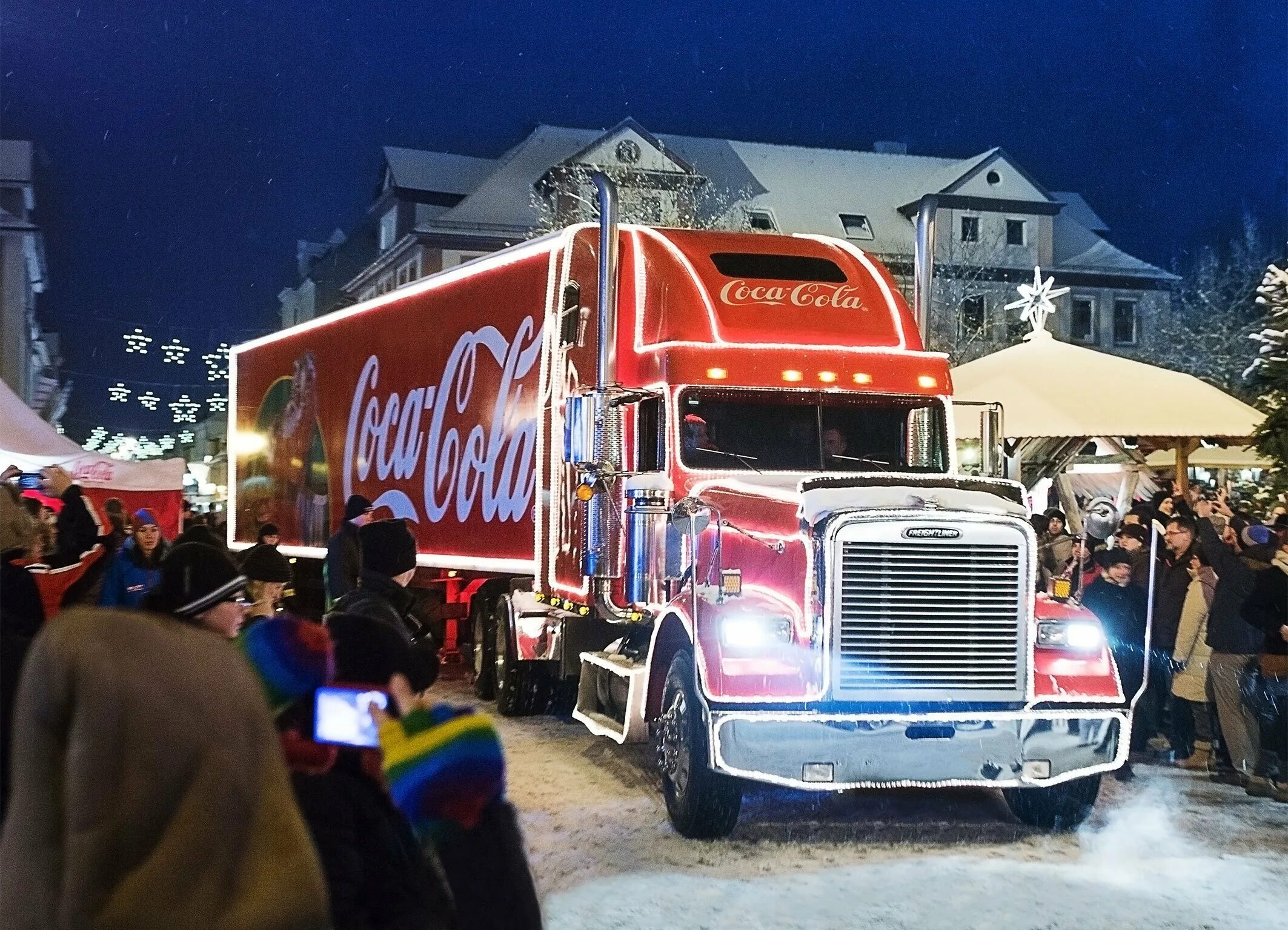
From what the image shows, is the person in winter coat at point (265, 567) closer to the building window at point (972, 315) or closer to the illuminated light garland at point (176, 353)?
the building window at point (972, 315)

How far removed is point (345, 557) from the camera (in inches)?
404

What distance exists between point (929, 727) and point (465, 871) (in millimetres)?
6128

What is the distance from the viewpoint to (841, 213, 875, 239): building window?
198ft

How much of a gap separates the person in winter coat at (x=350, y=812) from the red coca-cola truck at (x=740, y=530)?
5453mm

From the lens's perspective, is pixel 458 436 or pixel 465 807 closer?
pixel 465 807

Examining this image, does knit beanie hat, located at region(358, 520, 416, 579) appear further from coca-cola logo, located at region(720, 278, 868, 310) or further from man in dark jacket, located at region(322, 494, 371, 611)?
coca-cola logo, located at region(720, 278, 868, 310)

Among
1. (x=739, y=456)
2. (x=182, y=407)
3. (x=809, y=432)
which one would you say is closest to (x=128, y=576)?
(x=739, y=456)

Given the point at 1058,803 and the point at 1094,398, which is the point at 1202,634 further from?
the point at 1094,398

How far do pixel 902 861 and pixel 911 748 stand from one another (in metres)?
0.59

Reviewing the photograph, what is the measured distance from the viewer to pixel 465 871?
104 inches

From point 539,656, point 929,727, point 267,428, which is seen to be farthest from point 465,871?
point 267,428

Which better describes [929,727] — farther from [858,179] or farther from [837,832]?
[858,179]

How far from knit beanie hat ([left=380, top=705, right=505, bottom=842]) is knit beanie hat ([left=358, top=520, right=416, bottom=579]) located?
377 cm

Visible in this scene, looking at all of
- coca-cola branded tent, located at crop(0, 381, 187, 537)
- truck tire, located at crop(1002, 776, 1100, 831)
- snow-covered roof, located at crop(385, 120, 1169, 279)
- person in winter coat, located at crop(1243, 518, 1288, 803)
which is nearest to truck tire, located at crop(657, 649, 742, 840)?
truck tire, located at crop(1002, 776, 1100, 831)
